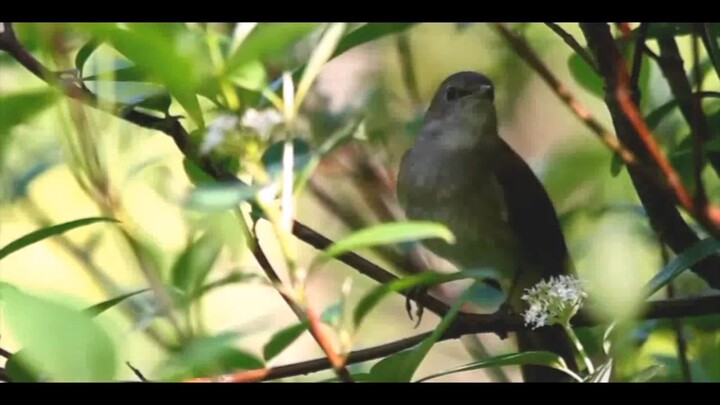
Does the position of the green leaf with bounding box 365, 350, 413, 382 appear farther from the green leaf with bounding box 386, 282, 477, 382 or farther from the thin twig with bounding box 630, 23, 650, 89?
the thin twig with bounding box 630, 23, 650, 89

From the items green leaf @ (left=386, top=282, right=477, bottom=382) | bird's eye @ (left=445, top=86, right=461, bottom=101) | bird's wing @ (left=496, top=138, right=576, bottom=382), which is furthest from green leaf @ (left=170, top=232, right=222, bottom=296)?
bird's eye @ (left=445, top=86, right=461, bottom=101)

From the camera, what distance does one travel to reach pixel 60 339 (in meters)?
0.39

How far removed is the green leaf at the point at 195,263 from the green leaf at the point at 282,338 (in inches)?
1.9

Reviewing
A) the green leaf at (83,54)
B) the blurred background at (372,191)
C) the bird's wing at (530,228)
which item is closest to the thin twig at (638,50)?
the blurred background at (372,191)

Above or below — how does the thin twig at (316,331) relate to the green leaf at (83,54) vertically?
below

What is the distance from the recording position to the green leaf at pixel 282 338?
1.59 ft

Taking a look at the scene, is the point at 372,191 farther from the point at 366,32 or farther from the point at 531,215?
the point at 366,32

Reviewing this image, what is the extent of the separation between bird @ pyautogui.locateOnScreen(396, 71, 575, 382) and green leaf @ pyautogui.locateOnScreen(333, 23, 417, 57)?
23.3 inches

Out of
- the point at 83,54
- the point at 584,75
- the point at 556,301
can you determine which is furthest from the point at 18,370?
the point at 584,75

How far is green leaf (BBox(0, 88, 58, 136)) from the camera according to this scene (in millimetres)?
426

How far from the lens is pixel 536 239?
4.02 ft

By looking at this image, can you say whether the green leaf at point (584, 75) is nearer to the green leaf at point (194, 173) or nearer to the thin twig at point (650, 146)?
the thin twig at point (650, 146)
